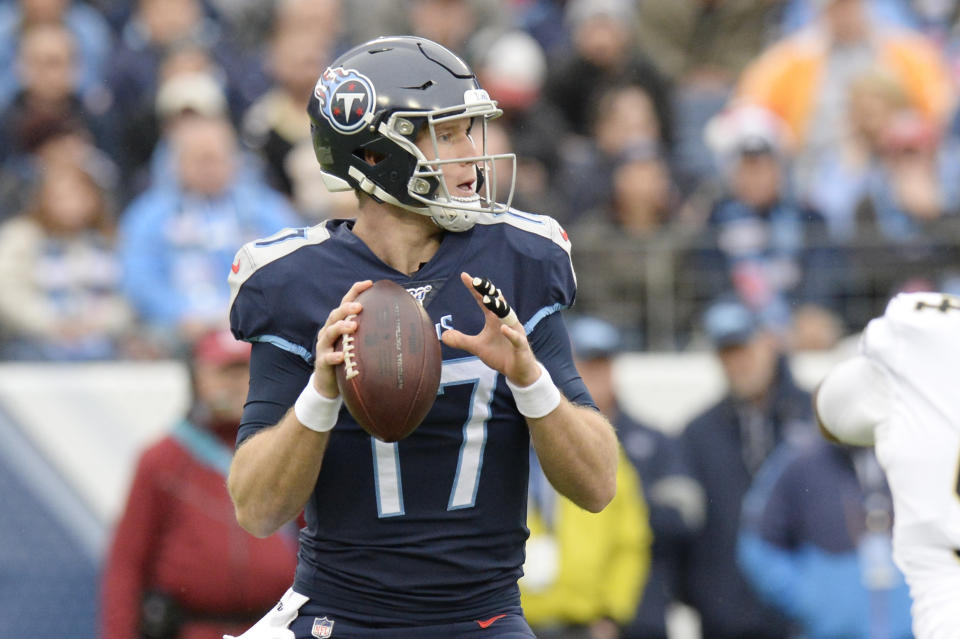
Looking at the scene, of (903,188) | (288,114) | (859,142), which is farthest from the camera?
(288,114)

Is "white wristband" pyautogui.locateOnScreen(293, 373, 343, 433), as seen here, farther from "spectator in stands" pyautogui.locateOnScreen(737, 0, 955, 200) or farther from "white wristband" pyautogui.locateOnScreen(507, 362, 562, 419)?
"spectator in stands" pyautogui.locateOnScreen(737, 0, 955, 200)

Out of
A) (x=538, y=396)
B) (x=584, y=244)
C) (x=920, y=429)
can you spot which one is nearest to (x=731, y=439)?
(x=584, y=244)

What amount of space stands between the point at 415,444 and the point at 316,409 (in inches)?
11.0

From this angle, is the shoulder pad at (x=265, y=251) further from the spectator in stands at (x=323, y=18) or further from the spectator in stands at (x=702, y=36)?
the spectator in stands at (x=702, y=36)

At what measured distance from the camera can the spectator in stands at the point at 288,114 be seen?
8891mm

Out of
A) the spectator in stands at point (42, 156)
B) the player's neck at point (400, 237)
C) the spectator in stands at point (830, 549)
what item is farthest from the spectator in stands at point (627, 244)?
the player's neck at point (400, 237)

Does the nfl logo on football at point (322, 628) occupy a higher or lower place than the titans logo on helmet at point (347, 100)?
lower

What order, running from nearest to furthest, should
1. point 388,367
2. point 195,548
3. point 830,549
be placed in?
point 388,367 → point 195,548 → point 830,549

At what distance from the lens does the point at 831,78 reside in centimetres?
941

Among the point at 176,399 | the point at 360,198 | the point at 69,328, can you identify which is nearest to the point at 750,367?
the point at 176,399

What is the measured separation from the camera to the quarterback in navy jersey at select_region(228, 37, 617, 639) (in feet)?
11.8

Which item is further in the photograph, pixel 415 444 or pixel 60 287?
pixel 60 287

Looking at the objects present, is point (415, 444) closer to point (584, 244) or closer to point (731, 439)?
point (731, 439)

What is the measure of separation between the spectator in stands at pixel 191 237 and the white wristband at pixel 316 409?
4.53 meters
